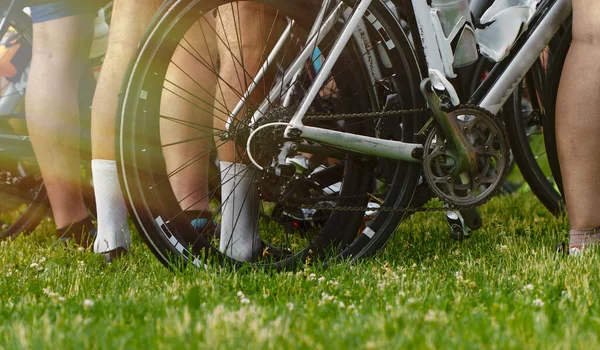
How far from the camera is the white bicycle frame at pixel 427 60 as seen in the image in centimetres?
266

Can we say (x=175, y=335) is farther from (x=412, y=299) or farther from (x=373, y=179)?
(x=373, y=179)

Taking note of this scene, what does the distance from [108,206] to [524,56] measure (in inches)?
65.0

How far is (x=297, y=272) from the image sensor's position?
107 inches

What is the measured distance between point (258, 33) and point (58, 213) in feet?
4.29

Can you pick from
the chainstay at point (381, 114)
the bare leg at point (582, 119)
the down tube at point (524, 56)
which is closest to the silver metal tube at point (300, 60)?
the chainstay at point (381, 114)

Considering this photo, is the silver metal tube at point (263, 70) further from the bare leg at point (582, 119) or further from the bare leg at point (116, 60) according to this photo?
the bare leg at point (582, 119)

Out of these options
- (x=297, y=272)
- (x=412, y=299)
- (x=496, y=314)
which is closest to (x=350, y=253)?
(x=297, y=272)

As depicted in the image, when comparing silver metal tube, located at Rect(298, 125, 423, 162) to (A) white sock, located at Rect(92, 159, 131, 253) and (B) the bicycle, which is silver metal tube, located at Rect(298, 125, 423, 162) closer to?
(B) the bicycle

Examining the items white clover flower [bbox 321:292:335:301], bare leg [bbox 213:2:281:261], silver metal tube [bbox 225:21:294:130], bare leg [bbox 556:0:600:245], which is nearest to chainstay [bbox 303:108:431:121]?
silver metal tube [bbox 225:21:294:130]

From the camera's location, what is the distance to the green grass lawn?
6.23ft

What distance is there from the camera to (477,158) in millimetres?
2877

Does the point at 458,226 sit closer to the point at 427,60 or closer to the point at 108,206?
the point at 427,60

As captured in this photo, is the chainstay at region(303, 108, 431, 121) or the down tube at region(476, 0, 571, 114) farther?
the down tube at region(476, 0, 571, 114)

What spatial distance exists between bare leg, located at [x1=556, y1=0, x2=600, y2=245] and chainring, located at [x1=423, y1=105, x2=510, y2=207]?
263 mm
